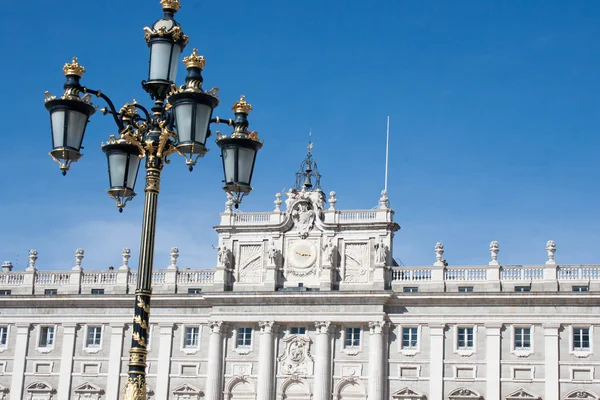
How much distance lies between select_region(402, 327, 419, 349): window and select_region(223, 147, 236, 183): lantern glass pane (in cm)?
4976

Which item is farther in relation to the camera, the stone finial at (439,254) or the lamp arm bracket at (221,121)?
the stone finial at (439,254)

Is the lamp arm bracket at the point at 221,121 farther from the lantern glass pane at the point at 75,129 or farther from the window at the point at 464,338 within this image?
the window at the point at 464,338

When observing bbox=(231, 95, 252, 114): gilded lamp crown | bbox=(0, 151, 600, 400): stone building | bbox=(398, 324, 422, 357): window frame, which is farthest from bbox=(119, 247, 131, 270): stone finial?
bbox=(231, 95, 252, 114): gilded lamp crown

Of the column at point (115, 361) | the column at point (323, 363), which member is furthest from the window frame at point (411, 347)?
the column at point (115, 361)

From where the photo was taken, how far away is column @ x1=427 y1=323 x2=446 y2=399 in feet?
214

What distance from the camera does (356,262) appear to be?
Answer: 226ft

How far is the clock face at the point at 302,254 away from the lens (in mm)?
69625

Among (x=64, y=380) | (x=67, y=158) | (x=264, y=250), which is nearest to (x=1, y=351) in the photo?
(x=64, y=380)

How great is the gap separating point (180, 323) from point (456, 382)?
63.1ft

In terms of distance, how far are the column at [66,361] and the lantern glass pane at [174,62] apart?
186 feet

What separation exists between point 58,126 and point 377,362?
164 ft

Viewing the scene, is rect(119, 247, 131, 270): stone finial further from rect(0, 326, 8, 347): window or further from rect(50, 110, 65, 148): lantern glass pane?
rect(50, 110, 65, 148): lantern glass pane

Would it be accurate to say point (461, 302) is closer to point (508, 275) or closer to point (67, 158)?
point (508, 275)

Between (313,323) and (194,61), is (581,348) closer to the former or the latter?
(313,323)
